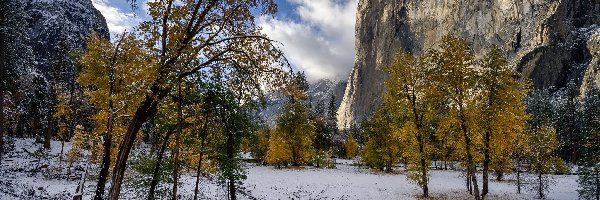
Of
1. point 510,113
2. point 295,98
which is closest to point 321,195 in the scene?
point 510,113

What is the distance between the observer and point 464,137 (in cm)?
2394

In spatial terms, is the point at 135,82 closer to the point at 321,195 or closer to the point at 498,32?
the point at 321,195

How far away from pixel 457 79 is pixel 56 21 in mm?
150305

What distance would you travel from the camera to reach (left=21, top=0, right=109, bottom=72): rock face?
124 meters

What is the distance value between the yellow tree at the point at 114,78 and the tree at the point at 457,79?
55.4 feet

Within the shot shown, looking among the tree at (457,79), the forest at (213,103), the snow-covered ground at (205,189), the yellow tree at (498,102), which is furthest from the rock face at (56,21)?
the yellow tree at (498,102)

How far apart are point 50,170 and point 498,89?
33.0 metres

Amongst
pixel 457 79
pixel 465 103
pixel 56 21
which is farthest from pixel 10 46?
pixel 56 21

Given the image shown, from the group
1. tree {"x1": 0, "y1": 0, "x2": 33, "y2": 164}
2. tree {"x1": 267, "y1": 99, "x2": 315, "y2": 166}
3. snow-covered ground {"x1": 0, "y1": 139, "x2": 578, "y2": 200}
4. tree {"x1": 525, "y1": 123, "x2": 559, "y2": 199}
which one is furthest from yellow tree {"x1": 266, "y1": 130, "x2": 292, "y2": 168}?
tree {"x1": 525, "y1": 123, "x2": 559, "y2": 199}

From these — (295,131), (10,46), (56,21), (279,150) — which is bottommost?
(279,150)

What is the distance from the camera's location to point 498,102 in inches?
924

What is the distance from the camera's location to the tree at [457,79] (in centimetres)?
2227

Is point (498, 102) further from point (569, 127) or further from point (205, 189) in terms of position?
point (569, 127)

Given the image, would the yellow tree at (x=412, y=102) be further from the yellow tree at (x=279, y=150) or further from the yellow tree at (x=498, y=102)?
the yellow tree at (x=279, y=150)
